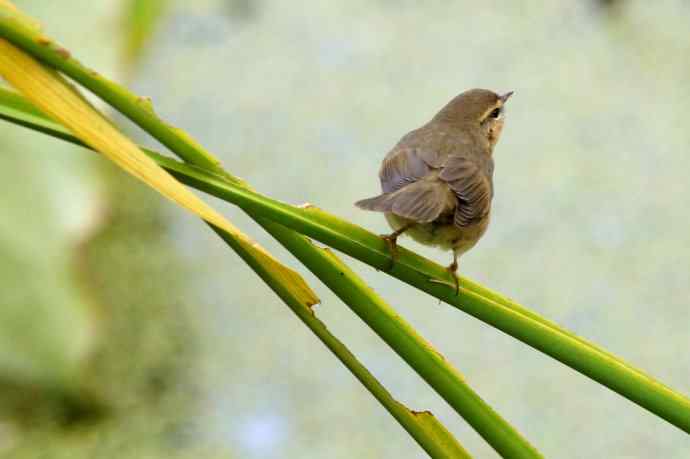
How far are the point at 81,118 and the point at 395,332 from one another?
1.52 ft

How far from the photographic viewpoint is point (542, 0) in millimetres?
5355

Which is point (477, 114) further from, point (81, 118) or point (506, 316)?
point (81, 118)

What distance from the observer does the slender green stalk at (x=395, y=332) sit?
4.38ft

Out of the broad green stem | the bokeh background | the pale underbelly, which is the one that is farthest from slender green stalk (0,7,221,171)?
the bokeh background

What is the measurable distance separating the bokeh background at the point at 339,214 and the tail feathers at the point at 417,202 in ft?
4.35

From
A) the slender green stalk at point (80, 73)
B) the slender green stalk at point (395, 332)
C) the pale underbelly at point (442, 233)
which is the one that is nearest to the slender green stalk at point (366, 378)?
the slender green stalk at point (395, 332)

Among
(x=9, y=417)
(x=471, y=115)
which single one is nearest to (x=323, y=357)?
(x=9, y=417)

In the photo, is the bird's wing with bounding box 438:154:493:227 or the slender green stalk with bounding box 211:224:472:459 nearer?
the slender green stalk with bounding box 211:224:472:459

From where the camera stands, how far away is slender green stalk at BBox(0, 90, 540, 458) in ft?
4.38

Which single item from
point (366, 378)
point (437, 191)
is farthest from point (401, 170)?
point (366, 378)

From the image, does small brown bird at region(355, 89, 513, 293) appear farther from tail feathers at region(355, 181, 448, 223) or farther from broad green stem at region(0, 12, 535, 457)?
broad green stem at region(0, 12, 535, 457)

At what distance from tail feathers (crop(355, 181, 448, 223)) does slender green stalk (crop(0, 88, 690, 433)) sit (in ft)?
1.44

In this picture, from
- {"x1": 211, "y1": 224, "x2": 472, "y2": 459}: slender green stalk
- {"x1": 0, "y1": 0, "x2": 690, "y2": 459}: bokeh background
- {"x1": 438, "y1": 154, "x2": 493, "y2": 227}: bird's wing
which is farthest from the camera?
{"x1": 0, "y1": 0, "x2": 690, "y2": 459}: bokeh background

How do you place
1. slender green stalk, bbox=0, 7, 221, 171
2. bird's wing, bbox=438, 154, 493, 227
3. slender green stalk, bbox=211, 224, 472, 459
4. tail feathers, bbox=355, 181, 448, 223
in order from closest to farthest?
slender green stalk, bbox=0, 7, 221, 171
slender green stalk, bbox=211, 224, 472, 459
tail feathers, bbox=355, 181, 448, 223
bird's wing, bbox=438, 154, 493, 227
